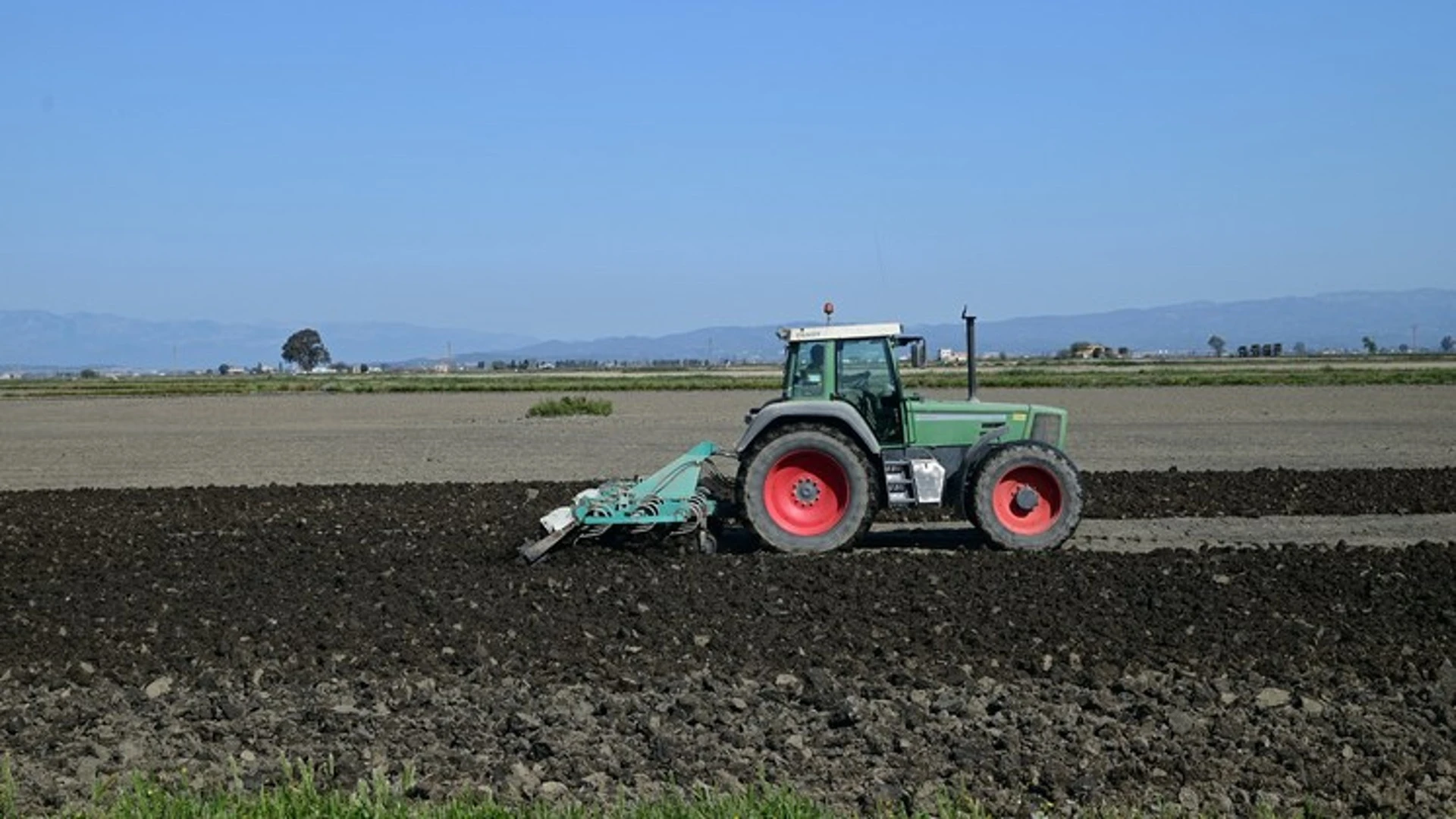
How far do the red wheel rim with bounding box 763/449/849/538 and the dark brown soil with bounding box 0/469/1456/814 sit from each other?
1.46ft

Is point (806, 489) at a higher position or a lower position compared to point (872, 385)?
lower

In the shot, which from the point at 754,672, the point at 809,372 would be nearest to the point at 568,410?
the point at 809,372

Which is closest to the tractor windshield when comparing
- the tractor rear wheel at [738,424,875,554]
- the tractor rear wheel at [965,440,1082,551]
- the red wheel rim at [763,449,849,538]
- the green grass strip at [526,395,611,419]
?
the tractor rear wheel at [738,424,875,554]

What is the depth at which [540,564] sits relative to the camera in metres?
15.3

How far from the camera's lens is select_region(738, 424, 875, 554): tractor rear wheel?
1545 cm

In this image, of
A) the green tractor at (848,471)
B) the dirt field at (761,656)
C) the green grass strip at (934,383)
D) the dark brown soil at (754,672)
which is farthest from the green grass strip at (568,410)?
the green tractor at (848,471)

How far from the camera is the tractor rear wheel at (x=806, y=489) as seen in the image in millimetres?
15453

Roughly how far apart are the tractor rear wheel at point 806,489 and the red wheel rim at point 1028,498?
121 centimetres

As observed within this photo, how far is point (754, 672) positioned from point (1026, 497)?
18.1ft

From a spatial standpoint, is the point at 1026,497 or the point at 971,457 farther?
the point at 971,457

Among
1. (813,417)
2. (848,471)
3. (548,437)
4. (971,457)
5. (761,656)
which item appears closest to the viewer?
(761,656)

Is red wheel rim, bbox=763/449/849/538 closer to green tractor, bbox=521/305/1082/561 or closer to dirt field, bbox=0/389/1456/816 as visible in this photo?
green tractor, bbox=521/305/1082/561

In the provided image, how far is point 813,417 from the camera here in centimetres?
1566

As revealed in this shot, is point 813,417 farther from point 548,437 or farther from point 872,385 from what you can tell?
point 548,437
